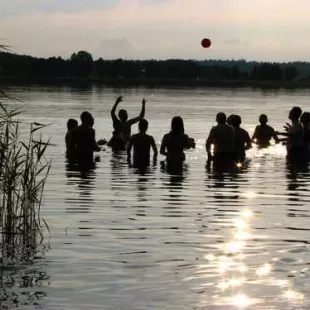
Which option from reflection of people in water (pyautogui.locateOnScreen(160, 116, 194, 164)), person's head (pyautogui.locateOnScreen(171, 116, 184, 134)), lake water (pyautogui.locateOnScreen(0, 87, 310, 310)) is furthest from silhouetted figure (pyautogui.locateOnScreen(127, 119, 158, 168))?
lake water (pyautogui.locateOnScreen(0, 87, 310, 310))

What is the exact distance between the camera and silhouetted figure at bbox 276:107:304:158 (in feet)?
76.5

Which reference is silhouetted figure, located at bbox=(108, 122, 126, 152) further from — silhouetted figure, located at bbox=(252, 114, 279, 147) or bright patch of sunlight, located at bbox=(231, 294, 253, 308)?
bright patch of sunlight, located at bbox=(231, 294, 253, 308)

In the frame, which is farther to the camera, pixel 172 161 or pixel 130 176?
pixel 172 161

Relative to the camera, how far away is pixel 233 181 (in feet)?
64.0

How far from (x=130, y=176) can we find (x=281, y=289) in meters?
10.6

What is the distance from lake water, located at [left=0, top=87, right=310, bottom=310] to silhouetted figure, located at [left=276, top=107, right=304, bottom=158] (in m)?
3.02

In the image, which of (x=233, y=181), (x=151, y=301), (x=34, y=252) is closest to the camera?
(x=151, y=301)

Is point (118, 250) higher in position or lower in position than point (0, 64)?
lower

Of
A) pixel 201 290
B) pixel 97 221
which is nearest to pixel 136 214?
pixel 97 221

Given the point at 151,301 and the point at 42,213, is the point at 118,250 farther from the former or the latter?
the point at 42,213

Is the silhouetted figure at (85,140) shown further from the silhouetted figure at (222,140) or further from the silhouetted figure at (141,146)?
the silhouetted figure at (222,140)

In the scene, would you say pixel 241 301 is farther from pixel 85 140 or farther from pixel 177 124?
pixel 85 140

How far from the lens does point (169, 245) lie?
11836mm

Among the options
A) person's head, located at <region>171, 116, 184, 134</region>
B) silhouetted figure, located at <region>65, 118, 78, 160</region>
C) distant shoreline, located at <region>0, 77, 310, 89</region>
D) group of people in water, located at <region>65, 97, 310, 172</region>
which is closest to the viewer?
group of people in water, located at <region>65, 97, 310, 172</region>
